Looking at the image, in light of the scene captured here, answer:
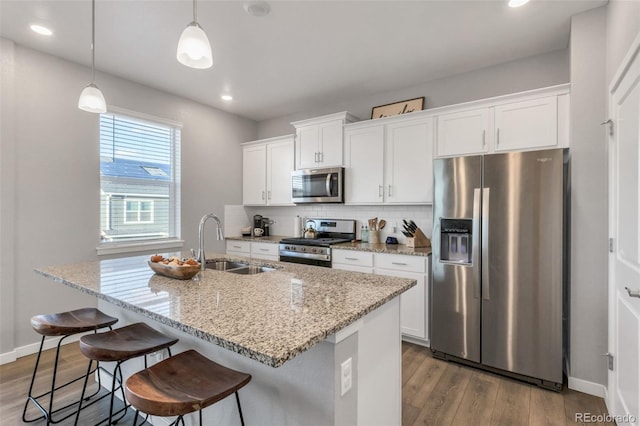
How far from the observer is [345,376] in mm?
1196

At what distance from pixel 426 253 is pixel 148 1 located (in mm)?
2949

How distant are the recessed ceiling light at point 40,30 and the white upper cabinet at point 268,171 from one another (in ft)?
8.21

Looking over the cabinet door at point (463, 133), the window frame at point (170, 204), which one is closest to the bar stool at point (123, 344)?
the window frame at point (170, 204)

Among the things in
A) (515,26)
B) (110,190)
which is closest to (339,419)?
(515,26)

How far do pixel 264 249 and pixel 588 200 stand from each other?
11.1 ft

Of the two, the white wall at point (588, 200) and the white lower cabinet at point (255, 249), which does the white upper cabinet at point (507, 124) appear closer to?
the white wall at point (588, 200)

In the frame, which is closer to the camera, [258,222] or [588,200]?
[588,200]

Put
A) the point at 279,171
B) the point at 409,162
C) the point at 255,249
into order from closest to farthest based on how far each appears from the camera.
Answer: the point at 409,162 → the point at 255,249 → the point at 279,171

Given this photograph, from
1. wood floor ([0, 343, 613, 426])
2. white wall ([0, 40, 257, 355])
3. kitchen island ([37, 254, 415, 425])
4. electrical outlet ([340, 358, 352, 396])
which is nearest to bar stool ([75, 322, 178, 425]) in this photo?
kitchen island ([37, 254, 415, 425])

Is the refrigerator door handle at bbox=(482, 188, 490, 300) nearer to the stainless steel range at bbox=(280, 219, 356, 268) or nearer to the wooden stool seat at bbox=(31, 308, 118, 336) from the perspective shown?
the stainless steel range at bbox=(280, 219, 356, 268)

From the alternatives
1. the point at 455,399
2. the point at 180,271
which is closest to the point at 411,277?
the point at 455,399

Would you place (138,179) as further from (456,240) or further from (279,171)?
(456,240)

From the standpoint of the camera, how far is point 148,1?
2211mm

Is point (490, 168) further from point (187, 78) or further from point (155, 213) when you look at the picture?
point (155, 213)
